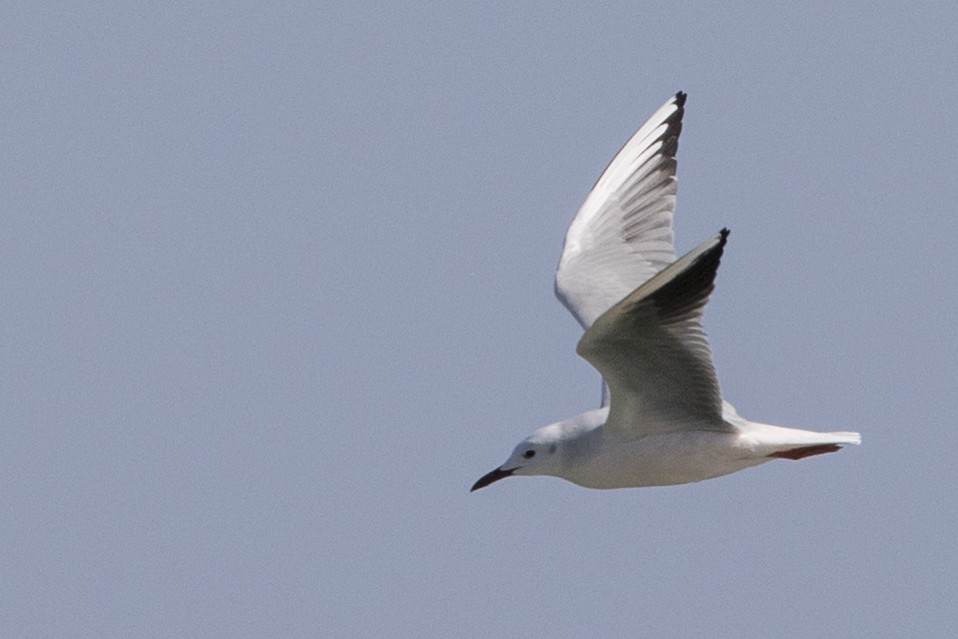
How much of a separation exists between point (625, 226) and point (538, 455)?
1.98 m

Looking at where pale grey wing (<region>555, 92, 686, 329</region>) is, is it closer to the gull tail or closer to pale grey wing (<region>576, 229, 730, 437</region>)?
pale grey wing (<region>576, 229, 730, 437</region>)

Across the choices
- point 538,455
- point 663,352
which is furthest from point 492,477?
point 663,352

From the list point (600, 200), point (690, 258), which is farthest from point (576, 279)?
point (690, 258)

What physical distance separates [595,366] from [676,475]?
2.58 feet

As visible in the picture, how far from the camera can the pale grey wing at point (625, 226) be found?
1020cm

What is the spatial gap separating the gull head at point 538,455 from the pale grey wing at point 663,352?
13.4 inches

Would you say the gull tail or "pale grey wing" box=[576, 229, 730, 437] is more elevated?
"pale grey wing" box=[576, 229, 730, 437]

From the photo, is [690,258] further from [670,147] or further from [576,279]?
[670,147]

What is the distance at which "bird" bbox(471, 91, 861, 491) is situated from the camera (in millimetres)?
8047

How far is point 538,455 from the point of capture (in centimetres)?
922

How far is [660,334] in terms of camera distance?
27.0 ft

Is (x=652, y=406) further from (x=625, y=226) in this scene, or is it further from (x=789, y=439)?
(x=625, y=226)

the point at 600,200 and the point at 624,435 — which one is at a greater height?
the point at 600,200

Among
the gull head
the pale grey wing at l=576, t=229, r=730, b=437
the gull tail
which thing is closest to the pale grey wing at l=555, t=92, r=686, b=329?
the gull head
